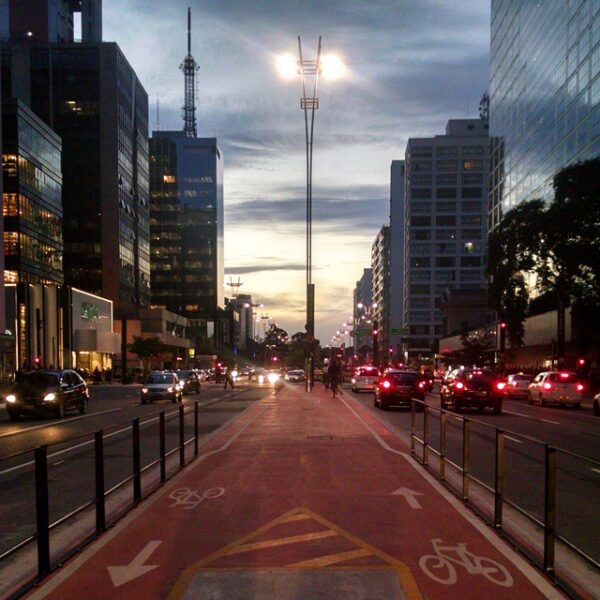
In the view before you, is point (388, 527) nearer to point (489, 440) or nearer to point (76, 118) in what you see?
point (489, 440)

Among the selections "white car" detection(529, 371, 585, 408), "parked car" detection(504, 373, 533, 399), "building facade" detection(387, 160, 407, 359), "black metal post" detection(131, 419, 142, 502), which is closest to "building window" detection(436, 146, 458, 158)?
"building facade" detection(387, 160, 407, 359)

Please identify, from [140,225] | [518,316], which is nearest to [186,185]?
[140,225]

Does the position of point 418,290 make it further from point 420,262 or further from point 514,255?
point 514,255

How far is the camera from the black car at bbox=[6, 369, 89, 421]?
27.3 metres

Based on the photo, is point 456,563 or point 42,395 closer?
point 456,563

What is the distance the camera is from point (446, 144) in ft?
470

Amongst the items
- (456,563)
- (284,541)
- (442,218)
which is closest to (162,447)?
(284,541)

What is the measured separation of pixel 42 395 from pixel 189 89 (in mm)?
169648

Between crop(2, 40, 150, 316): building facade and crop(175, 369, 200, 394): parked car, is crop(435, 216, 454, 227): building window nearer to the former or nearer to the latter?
crop(2, 40, 150, 316): building facade

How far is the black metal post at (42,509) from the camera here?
675 cm

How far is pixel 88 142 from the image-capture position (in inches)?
4222

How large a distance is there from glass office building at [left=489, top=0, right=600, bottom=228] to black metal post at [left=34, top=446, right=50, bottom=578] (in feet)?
181

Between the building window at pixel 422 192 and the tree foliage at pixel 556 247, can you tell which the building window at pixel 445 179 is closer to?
the building window at pixel 422 192

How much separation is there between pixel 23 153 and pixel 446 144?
3596 inches
